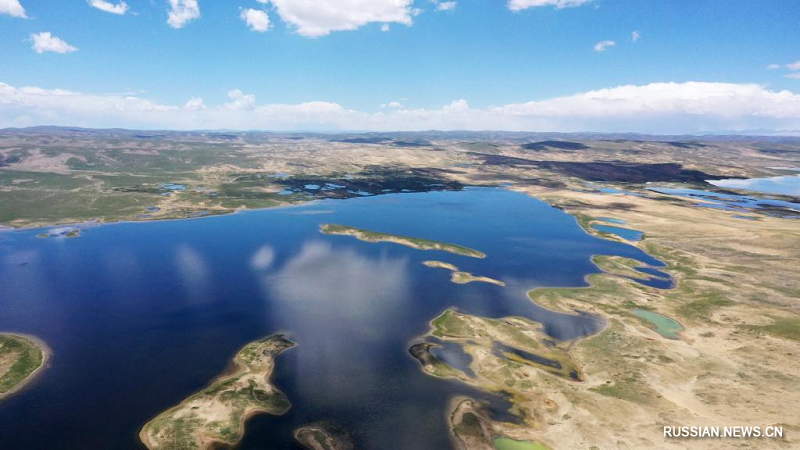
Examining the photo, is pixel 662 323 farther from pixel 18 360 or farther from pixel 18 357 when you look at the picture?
pixel 18 357

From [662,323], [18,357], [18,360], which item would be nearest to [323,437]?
[18,360]

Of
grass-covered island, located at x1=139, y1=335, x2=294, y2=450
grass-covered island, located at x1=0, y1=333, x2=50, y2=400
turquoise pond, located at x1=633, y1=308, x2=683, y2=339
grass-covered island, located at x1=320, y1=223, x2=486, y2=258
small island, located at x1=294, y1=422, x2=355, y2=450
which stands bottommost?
small island, located at x1=294, y1=422, x2=355, y2=450

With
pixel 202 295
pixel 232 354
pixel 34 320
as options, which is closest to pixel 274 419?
pixel 232 354

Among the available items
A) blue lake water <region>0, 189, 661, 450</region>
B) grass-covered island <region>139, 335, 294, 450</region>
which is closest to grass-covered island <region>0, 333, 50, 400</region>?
blue lake water <region>0, 189, 661, 450</region>

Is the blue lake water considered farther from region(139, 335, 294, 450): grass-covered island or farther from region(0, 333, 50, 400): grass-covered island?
region(0, 333, 50, 400): grass-covered island

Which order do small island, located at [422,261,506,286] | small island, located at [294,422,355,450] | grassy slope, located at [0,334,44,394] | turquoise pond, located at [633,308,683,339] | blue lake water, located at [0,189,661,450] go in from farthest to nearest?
small island, located at [422,261,506,286] → turquoise pond, located at [633,308,683,339] → grassy slope, located at [0,334,44,394] → blue lake water, located at [0,189,661,450] → small island, located at [294,422,355,450]

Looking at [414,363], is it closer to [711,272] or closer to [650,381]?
[650,381]
